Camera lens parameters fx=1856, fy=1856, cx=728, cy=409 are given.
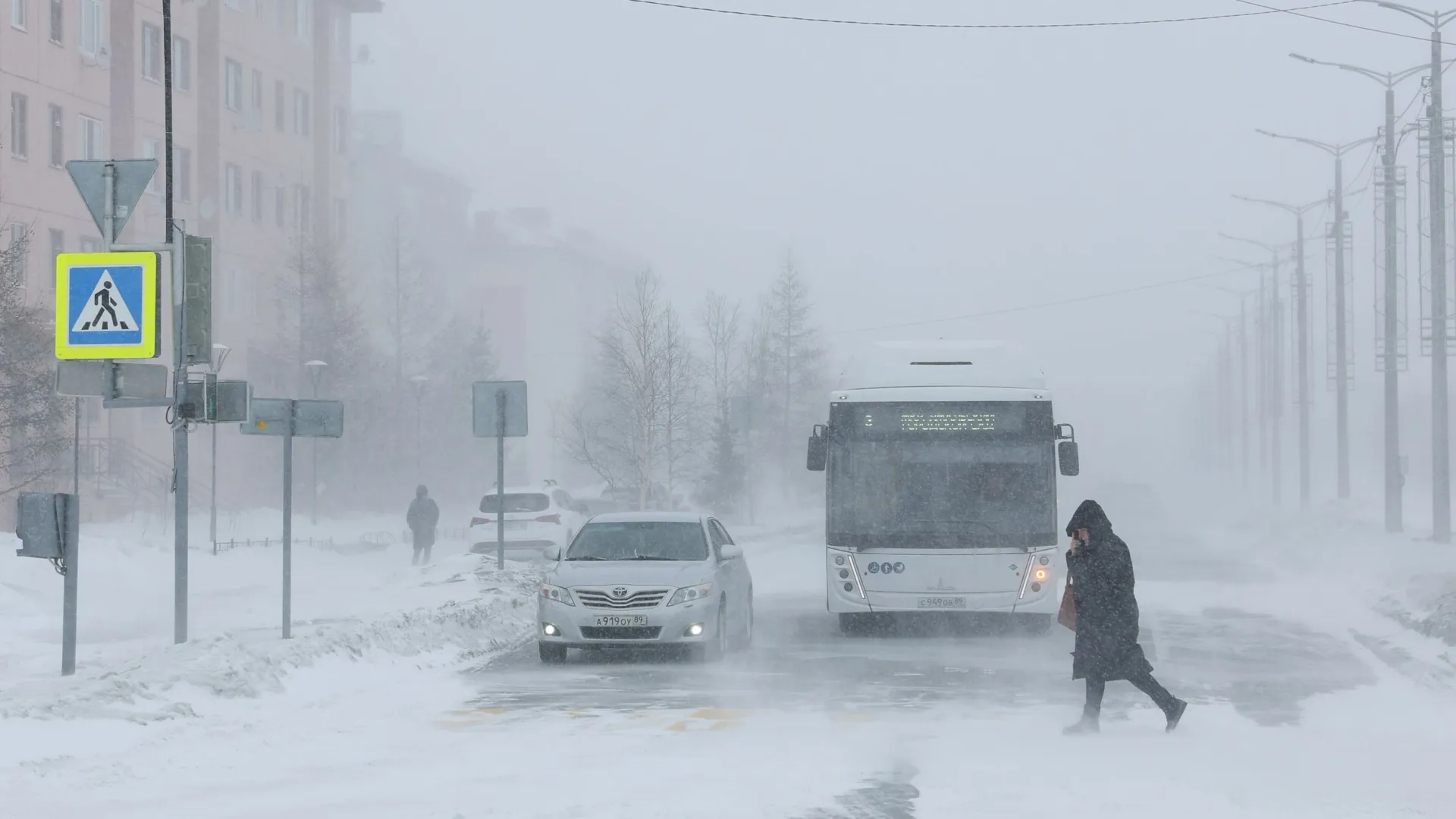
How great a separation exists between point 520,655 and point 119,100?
40431 millimetres

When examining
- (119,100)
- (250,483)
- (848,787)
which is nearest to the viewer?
(848,787)

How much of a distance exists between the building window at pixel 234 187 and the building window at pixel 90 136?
34.5 ft

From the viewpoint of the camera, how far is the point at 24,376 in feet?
113

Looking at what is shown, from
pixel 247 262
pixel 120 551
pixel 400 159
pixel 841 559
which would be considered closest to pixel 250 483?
pixel 247 262

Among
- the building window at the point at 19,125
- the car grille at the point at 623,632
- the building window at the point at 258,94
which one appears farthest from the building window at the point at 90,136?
the car grille at the point at 623,632

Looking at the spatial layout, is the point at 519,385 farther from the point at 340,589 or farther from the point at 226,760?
the point at 226,760

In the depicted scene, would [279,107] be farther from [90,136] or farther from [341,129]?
[90,136]

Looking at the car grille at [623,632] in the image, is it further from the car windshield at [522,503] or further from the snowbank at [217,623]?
the car windshield at [522,503]

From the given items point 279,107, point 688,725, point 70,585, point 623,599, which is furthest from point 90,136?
point 688,725

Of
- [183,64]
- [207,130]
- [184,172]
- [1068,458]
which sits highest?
[183,64]

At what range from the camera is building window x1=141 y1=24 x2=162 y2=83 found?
181 ft

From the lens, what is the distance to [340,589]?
1164 inches

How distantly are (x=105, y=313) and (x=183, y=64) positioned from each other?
4561cm

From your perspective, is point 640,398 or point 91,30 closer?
point 91,30
